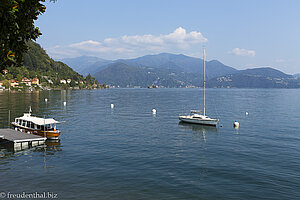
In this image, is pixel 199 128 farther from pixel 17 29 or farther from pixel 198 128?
pixel 17 29

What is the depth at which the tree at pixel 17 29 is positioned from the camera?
39.4ft

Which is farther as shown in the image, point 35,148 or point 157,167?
point 35,148

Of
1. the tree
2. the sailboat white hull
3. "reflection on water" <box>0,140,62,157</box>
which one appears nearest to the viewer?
the tree

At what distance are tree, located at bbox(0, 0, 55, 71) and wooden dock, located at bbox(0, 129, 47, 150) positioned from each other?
2494 centimetres

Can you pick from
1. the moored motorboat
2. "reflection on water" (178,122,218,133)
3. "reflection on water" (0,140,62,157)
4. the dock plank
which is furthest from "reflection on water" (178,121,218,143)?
the dock plank

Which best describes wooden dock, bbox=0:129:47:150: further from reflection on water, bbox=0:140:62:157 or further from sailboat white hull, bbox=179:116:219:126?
sailboat white hull, bbox=179:116:219:126

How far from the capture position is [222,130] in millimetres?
52188

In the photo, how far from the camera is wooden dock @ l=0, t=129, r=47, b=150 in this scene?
34500mm

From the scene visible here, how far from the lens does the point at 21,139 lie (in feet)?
114

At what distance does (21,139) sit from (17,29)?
89.2 feet

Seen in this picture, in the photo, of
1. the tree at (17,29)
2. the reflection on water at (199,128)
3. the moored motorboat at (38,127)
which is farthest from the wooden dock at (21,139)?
the reflection on water at (199,128)

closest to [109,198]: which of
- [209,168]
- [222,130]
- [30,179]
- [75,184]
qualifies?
[75,184]

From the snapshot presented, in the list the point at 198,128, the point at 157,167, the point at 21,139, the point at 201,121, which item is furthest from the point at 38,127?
the point at 201,121

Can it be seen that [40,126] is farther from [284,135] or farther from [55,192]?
[284,135]
